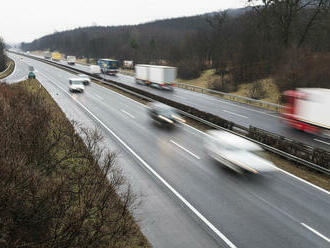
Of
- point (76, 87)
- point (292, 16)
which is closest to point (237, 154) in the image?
point (76, 87)

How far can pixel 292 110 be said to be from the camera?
2250 centimetres

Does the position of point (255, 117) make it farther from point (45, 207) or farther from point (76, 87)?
point (76, 87)

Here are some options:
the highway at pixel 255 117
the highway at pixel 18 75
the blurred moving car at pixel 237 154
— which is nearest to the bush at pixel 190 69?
the highway at pixel 255 117

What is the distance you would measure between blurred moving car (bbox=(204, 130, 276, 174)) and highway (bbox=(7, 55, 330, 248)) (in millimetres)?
512

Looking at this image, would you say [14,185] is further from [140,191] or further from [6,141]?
[140,191]

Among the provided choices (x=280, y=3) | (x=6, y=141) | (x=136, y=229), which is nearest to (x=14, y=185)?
(x=6, y=141)

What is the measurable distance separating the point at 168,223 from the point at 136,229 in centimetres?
140

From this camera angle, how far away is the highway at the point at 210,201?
940 cm

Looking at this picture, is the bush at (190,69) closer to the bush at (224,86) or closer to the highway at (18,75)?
the bush at (224,86)

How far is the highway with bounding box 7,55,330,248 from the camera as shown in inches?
370

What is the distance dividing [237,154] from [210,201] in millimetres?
3457

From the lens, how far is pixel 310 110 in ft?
67.5

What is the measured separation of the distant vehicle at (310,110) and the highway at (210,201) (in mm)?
7997

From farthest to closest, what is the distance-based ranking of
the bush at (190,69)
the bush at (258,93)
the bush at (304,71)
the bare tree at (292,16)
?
the bush at (190,69), the bare tree at (292,16), the bush at (258,93), the bush at (304,71)
